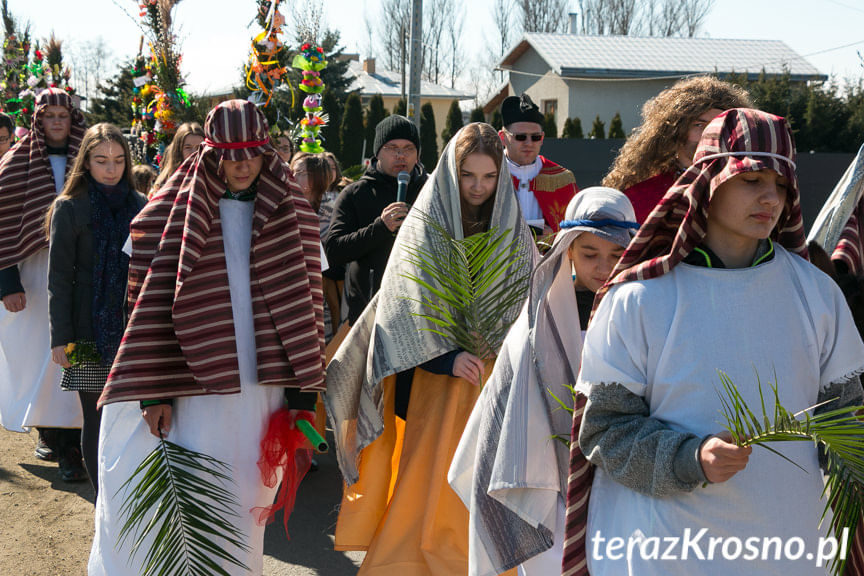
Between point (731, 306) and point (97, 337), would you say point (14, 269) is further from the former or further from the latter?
point (731, 306)

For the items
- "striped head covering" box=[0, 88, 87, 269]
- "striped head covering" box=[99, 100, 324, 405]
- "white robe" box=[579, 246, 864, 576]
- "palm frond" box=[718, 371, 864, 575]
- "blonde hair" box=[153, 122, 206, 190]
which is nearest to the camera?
"palm frond" box=[718, 371, 864, 575]

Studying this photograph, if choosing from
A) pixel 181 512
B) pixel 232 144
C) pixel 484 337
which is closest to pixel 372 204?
pixel 232 144

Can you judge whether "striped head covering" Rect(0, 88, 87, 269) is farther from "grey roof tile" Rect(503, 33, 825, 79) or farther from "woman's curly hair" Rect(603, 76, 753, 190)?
"grey roof tile" Rect(503, 33, 825, 79)

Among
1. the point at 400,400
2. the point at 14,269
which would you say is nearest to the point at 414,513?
the point at 400,400

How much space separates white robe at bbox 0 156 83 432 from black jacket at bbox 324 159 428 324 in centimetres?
230

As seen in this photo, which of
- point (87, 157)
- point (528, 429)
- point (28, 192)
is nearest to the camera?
point (528, 429)

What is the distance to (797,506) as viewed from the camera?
Result: 82.3 inches

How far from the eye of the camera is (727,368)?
2.08 m

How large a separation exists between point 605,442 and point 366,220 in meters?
3.05

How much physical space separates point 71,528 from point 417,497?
2.38 m

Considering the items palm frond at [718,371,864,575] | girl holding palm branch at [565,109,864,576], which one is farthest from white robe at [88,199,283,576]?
palm frond at [718,371,864,575]

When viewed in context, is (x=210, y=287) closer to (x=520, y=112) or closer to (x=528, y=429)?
(x=528, y=429)

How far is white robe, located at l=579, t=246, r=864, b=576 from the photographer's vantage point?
81.7 inches

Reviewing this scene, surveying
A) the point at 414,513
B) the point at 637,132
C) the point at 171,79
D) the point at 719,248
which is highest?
the point at 171,79
